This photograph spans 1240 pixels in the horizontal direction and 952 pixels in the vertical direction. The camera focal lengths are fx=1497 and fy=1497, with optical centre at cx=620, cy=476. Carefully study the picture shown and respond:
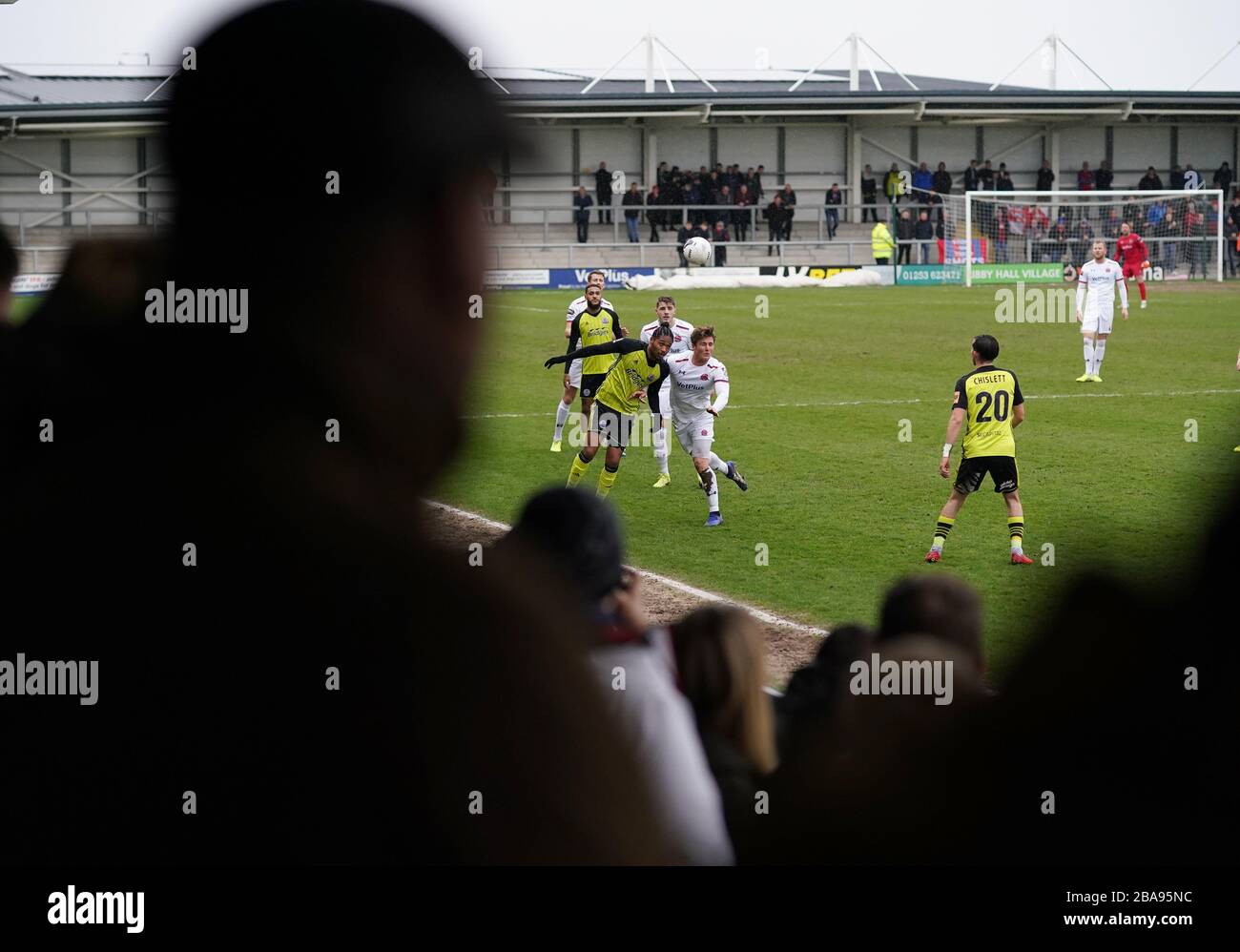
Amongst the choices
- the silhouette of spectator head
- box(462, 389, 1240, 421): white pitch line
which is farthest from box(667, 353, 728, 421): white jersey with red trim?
the silhouette of spectator head

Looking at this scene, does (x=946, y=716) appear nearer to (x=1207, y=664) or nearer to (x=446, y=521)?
(x=1207, y=664)

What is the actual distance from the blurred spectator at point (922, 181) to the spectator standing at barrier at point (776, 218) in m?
5.07

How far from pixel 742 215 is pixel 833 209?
3397 mm

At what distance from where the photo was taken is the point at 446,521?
1.17m

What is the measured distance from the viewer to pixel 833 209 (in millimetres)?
48688

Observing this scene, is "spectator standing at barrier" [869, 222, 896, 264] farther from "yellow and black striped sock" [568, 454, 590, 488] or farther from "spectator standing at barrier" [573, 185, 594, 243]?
"yellow and black striped sock" [568, 454, 590, 488]

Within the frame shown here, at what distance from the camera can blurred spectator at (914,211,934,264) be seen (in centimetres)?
4788

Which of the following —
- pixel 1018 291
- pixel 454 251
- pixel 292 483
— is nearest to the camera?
pixel 292 483

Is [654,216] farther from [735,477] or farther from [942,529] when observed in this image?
[942,529]

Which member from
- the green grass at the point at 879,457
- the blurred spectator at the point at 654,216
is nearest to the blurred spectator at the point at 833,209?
the blurred spectator at the point at 654,216

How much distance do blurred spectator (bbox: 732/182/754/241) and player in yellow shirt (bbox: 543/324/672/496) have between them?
31838mm

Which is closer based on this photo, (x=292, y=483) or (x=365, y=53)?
(x=292, y=483)
